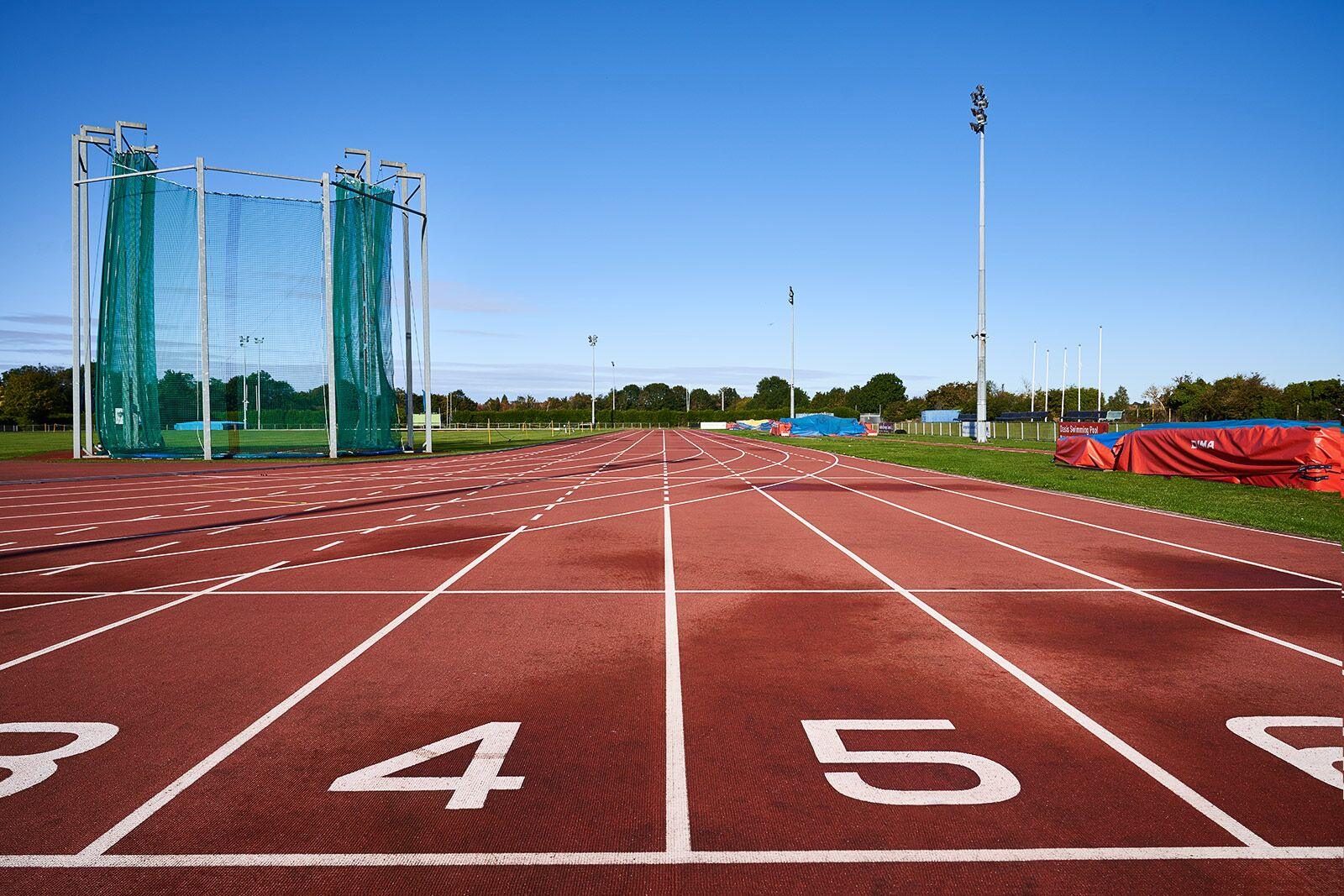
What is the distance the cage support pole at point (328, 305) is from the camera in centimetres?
2859

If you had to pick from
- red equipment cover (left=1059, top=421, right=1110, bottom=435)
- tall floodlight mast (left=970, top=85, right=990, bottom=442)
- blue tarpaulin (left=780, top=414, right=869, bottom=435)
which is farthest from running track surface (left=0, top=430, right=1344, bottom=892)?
blue tarpaulin (left=780, top=414, right=869, bottom=435)

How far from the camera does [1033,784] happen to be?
382cm

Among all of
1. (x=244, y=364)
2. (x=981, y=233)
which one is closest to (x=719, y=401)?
(x=981, y=233)

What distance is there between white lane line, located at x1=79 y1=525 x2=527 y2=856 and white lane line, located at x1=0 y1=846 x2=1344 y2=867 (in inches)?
5.0

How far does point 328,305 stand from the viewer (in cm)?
2867

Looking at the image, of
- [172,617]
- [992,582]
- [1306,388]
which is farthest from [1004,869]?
[1306,388]

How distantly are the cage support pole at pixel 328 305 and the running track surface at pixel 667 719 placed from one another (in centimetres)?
1963

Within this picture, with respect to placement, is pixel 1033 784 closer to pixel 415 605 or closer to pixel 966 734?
pixel 966 734

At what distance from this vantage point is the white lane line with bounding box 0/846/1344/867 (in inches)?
124

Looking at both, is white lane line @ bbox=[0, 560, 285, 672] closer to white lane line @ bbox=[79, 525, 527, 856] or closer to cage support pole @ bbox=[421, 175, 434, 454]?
white lane line @ bbox=[79, 525, 527, 856]

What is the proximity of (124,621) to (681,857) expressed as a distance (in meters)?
6.28

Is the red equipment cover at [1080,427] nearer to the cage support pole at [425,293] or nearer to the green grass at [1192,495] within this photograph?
the green grass at [1192,495]

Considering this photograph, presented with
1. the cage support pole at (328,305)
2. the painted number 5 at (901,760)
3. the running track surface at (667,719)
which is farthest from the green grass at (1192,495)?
the cage support pole at (328,305)

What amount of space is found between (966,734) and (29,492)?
2165 centimetres
